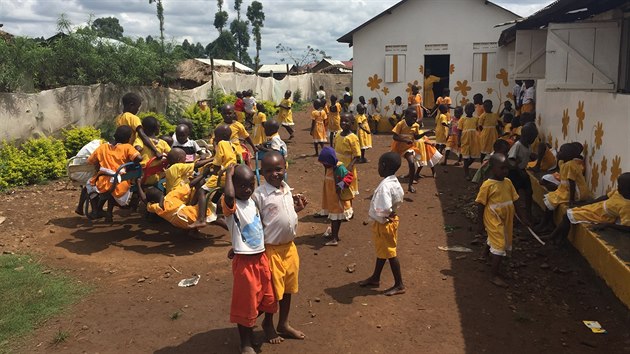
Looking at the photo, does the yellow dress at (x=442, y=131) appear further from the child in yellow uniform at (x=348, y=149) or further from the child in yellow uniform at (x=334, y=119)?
the child in yellow uniform at (x=348, y=149)

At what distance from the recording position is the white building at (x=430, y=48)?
55.7 ft

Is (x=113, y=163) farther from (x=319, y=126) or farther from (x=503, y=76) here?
(x=503, y=76)

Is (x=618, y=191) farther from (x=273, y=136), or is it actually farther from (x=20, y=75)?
(x=20, y=75)

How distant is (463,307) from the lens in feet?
15.1

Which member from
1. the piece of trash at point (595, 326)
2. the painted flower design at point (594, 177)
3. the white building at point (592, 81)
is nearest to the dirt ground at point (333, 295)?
the piece of trash at point (595, 326)

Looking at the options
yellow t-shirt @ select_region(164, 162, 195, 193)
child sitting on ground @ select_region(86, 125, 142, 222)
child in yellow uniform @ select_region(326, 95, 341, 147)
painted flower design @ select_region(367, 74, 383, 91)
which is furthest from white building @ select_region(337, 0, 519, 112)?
child sitting on ground @ select_region(86, 125, 142, 222)

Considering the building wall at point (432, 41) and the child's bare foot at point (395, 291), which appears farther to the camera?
the building wall at point (432, 41)

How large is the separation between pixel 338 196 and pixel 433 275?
157 centimetres

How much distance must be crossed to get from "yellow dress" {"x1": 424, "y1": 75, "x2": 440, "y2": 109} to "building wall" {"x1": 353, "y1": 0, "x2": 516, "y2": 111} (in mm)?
565

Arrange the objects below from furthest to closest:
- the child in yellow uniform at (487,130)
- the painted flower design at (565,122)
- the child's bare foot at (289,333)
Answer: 1. the child in yellow uniform at (487,130)
2. the painted flower design at (565,122)
3. the child's bare foot at (289,333)

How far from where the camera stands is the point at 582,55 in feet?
24.2

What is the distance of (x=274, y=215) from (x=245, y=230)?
0.26 m

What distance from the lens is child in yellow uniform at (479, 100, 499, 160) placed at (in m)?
9.89

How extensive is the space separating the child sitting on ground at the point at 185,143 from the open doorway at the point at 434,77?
42.3 ft
